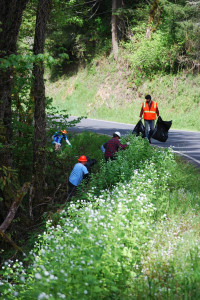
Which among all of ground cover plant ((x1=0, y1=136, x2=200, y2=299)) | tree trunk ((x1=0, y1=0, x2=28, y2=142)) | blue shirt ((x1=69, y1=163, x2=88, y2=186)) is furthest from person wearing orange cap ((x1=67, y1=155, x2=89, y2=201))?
ground cover plant ((x1=0, y1=136, x2=200, y2=299))

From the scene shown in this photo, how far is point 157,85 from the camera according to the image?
27812 mm

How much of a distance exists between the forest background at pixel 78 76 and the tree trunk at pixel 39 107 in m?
0.03

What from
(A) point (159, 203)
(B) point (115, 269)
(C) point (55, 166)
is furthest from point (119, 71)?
(B) point (115, 269)

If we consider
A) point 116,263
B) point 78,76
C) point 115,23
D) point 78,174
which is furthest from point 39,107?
point 78,76

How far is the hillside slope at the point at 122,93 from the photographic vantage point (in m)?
24.4

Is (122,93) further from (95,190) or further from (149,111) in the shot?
(95,190)

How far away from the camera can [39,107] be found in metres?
9.99

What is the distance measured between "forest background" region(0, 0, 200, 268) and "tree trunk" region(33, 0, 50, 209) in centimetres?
3

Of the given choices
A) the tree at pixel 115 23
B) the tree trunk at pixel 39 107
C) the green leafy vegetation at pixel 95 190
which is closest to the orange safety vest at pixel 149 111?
the green leafy vegetation at pixel 95 190

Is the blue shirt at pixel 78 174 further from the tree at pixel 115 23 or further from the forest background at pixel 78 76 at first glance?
the tree at pixel 115 23

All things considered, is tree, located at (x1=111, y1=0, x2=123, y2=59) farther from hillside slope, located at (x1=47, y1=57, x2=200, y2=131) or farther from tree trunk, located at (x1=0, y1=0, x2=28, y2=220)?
tree trunk, located at (x1=0, y1=0, x2=28, y2=220)

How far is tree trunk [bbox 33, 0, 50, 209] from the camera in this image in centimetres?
945

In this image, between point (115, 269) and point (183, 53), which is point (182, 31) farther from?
point (115, 269)

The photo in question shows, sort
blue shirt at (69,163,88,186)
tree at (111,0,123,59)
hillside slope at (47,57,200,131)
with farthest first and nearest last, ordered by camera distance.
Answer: tree at (111,0,123,59), hillside slope at (47,57,200,131), blue shirt at (69,163,88,186)
